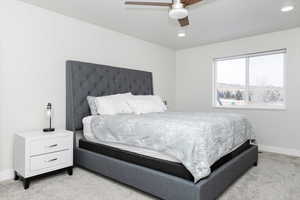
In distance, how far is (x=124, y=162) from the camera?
2.33 meters

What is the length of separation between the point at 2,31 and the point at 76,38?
1.05m

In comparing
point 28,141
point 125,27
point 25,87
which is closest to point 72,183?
point 28,141

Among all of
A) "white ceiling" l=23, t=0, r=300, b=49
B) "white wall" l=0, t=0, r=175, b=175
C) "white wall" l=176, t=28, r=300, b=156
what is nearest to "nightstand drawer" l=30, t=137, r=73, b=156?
"white wall" l=0, t=0, r=175, b=175

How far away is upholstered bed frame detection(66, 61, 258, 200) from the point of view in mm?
1847

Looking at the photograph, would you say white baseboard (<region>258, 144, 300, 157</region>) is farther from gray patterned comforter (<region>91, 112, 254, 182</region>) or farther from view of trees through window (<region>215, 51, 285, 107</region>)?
gray patterned comforter (<region>91, 112, 254, 182</region>)

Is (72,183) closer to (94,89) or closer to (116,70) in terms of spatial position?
(94,89)

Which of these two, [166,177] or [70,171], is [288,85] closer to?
[166,177]

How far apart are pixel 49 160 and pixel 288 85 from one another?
14.4ft

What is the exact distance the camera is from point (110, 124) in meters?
2.61

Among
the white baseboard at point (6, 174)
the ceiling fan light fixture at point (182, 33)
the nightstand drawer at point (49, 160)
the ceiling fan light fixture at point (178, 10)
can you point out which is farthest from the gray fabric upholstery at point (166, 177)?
the ceiling fan light fixture at point (182, 33)

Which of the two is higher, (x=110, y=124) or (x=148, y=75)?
(x=148, y=75)

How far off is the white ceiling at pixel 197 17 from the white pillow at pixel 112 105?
4.49ft

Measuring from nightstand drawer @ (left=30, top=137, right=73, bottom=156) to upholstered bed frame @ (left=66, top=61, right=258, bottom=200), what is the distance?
0.29 metres

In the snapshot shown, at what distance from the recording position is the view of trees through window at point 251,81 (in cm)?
405
